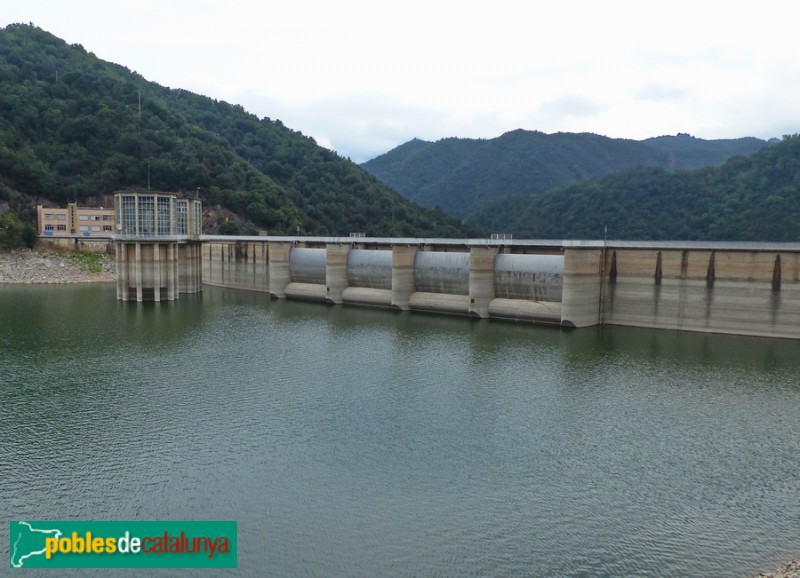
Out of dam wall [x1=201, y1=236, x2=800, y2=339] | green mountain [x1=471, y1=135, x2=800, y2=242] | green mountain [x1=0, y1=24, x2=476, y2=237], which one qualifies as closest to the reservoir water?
dam wall [x1=201, y1=236, x2=800, y2=339]

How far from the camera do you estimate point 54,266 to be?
73.9 m

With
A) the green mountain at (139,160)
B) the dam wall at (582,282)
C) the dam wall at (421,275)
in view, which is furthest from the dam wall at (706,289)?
the green mountain at (139,160)

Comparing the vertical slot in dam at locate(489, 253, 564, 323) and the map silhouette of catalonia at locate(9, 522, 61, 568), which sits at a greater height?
the vertical slot in dam at locate(489, 253, 564, 323)

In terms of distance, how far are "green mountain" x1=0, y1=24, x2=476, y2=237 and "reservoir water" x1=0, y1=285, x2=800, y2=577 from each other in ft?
210

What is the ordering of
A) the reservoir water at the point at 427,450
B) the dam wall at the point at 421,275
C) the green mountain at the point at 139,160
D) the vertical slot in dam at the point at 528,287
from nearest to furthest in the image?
1. the reservoir water at the point at 427,450
2. the vertical slot in dam at the point at 528,287
3. the dam wall at the point at 421,275
4. the green mountain at the point at 139,160

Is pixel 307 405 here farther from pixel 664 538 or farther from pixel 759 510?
pixel 759 510

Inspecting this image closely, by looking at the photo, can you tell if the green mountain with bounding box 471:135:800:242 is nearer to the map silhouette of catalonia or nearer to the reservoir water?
the reservoir water

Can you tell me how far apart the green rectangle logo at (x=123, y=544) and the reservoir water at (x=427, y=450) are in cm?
41

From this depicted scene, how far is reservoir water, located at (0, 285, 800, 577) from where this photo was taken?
50.5 feet

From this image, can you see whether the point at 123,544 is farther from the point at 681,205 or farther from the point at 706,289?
the point at 681,205

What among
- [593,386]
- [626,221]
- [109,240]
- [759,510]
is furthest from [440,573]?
[626,221]

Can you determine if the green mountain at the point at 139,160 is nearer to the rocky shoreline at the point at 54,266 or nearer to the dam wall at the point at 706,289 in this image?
the rocky shoreline at the point at 54,266

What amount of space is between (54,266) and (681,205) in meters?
115

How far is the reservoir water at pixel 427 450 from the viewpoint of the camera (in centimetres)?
1540
